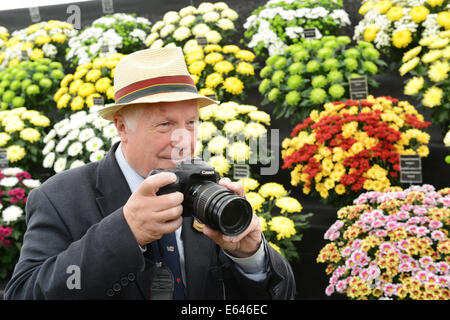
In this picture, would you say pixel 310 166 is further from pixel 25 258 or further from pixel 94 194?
pixel 25 258

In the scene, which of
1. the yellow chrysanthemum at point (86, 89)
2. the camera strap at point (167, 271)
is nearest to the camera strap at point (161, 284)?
the camera strap at point (167, 271)

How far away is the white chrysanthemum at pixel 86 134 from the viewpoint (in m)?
3.50

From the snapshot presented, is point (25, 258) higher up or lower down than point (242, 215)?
lower down

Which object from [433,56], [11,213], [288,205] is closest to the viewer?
[288,205]

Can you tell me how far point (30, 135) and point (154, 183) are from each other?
331 cm

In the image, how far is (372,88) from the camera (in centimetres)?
382

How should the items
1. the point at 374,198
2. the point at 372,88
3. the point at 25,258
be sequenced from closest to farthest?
1. the point at 25,258
2. the point at 374,198
3. the point at 372,88

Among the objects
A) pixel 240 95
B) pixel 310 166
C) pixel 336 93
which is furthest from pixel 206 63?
pixel 310 166

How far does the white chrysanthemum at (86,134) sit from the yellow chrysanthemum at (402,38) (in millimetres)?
2764

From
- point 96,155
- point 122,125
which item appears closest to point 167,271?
point 122,125

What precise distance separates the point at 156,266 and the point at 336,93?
2447mm

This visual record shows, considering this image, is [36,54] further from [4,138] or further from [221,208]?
[221,208]

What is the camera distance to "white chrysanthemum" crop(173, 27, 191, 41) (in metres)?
4.54

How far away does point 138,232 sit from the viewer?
108 cm
